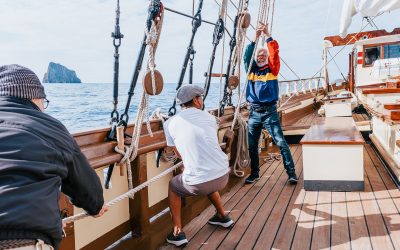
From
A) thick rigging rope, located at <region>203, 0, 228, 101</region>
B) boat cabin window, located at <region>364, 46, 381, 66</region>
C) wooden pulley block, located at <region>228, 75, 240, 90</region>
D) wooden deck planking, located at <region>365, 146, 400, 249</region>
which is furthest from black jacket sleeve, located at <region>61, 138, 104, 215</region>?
boat cabin window, located at <region>364, 46, 381, 66</region>

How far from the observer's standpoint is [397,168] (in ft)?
11.8

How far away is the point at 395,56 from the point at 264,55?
8.01 m

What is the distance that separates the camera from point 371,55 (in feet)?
34.0

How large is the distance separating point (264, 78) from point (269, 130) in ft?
1.70

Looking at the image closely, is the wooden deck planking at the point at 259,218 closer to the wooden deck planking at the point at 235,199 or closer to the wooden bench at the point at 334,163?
the wooden deck planking at the point at 235,199

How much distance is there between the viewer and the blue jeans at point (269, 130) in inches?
145

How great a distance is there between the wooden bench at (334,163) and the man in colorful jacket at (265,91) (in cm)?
27

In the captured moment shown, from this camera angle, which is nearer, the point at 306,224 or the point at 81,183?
the point at 81,183

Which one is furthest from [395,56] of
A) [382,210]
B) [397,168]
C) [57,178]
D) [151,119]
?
[57,178]

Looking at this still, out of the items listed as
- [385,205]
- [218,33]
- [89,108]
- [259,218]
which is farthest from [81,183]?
[89,108]

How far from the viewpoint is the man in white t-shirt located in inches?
89.8

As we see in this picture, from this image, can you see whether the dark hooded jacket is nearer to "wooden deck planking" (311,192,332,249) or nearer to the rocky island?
"wooden deck planking" (311,192,332,249)

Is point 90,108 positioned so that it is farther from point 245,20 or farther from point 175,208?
point 175,208

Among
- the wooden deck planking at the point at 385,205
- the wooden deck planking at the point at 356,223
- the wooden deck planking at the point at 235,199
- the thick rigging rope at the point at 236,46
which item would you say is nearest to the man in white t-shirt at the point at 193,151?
the wooden deck planking at the point at 235,199
